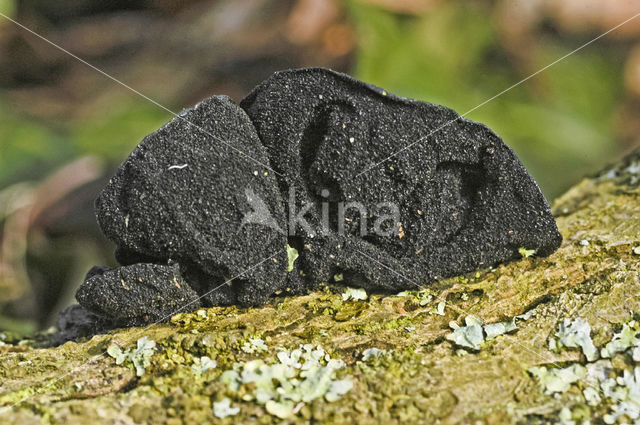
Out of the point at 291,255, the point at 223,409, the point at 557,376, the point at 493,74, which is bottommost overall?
the point at 557,376

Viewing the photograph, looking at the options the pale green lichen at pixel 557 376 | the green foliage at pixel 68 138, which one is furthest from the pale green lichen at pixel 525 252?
the green foliage at pixel 68 138

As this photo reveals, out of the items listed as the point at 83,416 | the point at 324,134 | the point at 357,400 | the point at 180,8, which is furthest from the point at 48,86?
the point at 357,400

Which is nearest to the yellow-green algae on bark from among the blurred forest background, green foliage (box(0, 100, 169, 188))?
the blurred forest background

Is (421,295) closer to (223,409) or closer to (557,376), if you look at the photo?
(557,376)

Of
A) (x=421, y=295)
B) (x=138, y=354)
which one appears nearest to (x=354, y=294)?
(x=421, y=295)

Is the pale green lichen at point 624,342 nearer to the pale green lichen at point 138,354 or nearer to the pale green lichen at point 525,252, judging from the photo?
the pale green lichen at point 525,252
